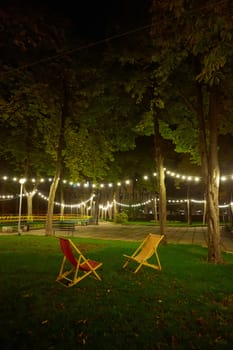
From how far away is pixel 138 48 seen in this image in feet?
37.4

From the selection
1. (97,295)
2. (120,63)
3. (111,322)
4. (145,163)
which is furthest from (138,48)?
(145,163)

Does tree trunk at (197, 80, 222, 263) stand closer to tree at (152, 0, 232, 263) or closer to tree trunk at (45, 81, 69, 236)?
tree at (152, 0, 232, 263)

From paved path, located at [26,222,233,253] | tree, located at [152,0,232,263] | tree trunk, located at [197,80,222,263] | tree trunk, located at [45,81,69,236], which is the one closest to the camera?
tree, located at [152,0,232,263]

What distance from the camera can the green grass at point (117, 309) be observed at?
150 inches

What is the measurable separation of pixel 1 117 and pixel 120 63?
31.7ft

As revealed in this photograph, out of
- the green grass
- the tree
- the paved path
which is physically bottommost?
the green grass

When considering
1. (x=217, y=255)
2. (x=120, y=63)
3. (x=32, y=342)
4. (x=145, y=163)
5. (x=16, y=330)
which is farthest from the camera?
(x=145, y=163)

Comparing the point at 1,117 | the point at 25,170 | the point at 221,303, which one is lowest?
the point at 221,303

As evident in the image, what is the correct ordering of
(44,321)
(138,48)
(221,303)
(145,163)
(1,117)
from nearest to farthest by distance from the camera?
(44,321)
(221,303)
(138,48)
(1,117)
(145,163)

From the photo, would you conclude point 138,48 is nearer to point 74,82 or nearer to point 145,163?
point 74,82

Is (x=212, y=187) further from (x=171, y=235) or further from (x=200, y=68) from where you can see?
(x=171, y=235)

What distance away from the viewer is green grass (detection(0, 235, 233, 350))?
3809mm

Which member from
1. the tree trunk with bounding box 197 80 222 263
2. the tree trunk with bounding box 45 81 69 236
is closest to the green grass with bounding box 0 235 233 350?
the tree trunk with bounding box 197 80 222 263

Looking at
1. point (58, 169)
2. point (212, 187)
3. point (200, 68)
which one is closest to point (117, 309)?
point (212, 187)
